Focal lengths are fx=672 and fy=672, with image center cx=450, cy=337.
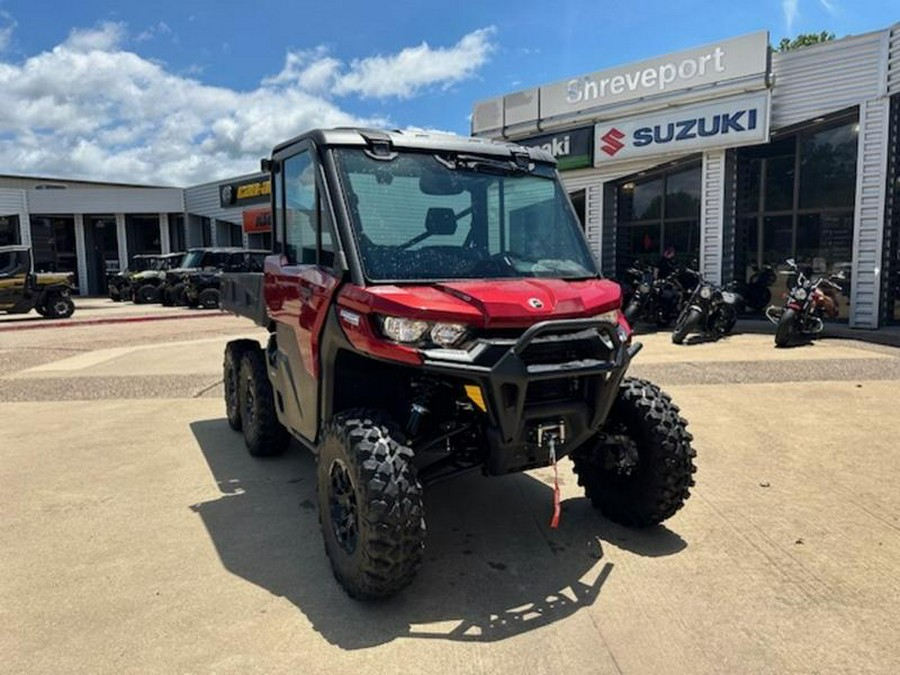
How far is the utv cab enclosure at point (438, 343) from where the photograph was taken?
3.05m

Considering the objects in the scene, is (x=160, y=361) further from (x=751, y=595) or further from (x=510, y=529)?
(x=751, y=595)

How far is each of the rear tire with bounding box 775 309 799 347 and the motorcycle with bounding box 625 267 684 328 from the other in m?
2.88

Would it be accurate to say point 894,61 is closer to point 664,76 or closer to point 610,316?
point 664,76

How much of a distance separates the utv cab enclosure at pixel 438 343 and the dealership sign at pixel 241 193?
83.5 ft

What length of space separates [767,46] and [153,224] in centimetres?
3192

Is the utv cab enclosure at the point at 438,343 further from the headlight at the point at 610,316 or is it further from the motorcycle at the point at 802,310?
the motorcycle at the point at 802,310

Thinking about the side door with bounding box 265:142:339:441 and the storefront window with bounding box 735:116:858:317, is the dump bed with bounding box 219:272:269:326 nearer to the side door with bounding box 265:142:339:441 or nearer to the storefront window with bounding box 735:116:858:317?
the side door with bounding box 265:142:339:441

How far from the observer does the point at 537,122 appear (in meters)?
17.4

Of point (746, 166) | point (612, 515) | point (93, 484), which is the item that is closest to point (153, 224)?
point (746, 166)

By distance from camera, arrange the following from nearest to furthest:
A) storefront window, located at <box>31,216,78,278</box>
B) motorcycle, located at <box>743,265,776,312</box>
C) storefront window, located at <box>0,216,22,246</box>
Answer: motorcycle, located at <box>743,265,776,312</box>, storefront window, located at <box>0,216,22,246</box>, storefront window, located at <box>31,216,78,278</box>

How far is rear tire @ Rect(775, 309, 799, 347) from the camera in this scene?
10805 mm

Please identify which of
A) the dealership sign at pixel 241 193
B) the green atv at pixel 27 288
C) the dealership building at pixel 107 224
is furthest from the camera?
the dealership building at pixel 107 224

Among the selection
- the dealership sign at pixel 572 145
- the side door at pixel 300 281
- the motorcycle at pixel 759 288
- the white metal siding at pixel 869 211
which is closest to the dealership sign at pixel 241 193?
the dealership sign at pixel 572 145

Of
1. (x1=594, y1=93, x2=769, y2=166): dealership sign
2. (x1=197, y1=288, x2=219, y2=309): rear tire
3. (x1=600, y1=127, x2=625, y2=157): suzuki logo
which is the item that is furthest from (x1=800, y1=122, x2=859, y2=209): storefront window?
(x1=197, y1=288, x2=219, y2=309): rear tire
